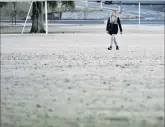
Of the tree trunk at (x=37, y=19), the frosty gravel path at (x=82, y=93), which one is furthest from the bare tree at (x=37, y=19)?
the frosty gravel path at (x=82, y=93)

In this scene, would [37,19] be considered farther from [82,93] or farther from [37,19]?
[82,93]

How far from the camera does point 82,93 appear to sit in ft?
27.9

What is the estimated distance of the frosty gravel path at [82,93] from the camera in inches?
252

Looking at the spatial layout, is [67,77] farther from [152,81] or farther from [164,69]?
[164,69]

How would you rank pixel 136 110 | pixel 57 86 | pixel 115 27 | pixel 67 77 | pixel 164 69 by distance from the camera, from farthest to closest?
1. pixel 115 27
2. pixel 164 69
3. pixel 67 77
4. pixel 57 86
5. pixel 136 110

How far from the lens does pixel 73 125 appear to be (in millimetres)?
6039

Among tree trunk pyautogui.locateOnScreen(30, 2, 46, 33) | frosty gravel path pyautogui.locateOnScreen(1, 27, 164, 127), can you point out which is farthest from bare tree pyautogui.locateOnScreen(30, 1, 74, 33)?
frosty gravel path pyautogui.locateOnScreen(1, 27, 164, 127)

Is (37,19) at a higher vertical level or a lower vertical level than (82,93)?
higher

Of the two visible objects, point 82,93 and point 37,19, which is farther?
point 37,19

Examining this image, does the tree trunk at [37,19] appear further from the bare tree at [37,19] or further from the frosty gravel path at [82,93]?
the frosty gravel path at [82,93]

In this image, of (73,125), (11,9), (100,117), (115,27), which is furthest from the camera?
(11,9)

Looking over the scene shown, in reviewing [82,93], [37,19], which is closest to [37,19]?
[37,19]

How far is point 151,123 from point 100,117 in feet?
2.51

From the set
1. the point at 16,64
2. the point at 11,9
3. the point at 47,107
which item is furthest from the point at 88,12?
the point at 47,107
